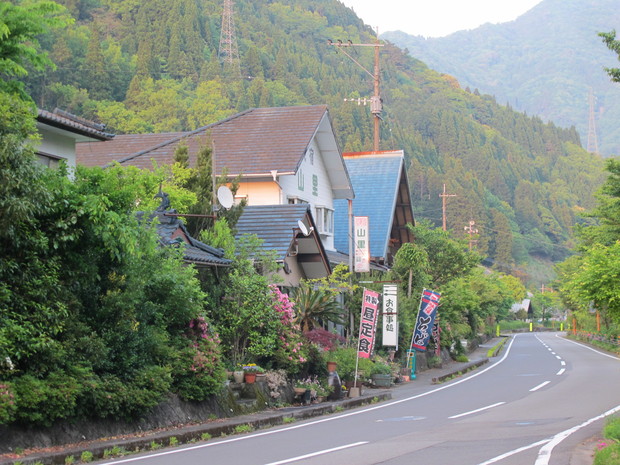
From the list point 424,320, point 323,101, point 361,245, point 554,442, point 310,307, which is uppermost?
point 323,101

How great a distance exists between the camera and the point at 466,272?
147ft

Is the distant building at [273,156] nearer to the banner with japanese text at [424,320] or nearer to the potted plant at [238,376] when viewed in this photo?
the banner with japanese text at [424,320]

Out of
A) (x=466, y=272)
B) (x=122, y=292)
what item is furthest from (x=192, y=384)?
(x=466, y=272)

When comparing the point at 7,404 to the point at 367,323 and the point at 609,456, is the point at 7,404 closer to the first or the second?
the point at 609,456

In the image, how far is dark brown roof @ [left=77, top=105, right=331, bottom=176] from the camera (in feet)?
105

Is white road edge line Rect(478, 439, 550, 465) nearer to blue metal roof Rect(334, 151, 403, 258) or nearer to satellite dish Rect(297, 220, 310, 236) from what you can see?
satellite dish Rect(297, 220, 310, 236)

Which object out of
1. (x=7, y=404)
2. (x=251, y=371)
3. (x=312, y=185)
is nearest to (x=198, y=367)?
(x=251, y=371)

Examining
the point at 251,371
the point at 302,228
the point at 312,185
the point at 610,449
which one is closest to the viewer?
the point at 610,449

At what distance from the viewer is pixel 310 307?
23.6 meters

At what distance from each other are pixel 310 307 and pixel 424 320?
10.6 meters

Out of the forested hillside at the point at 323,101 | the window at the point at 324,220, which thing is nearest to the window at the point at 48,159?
the window at the point at 324,220

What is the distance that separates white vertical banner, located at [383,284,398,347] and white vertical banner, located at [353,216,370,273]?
52.8 inches

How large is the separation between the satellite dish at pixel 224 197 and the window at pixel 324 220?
13891mm

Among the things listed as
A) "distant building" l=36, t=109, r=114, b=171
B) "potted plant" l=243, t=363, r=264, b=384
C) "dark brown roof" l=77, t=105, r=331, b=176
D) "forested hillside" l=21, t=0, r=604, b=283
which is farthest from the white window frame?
"forested hillside" l=21, t=0, r=604, b=283
